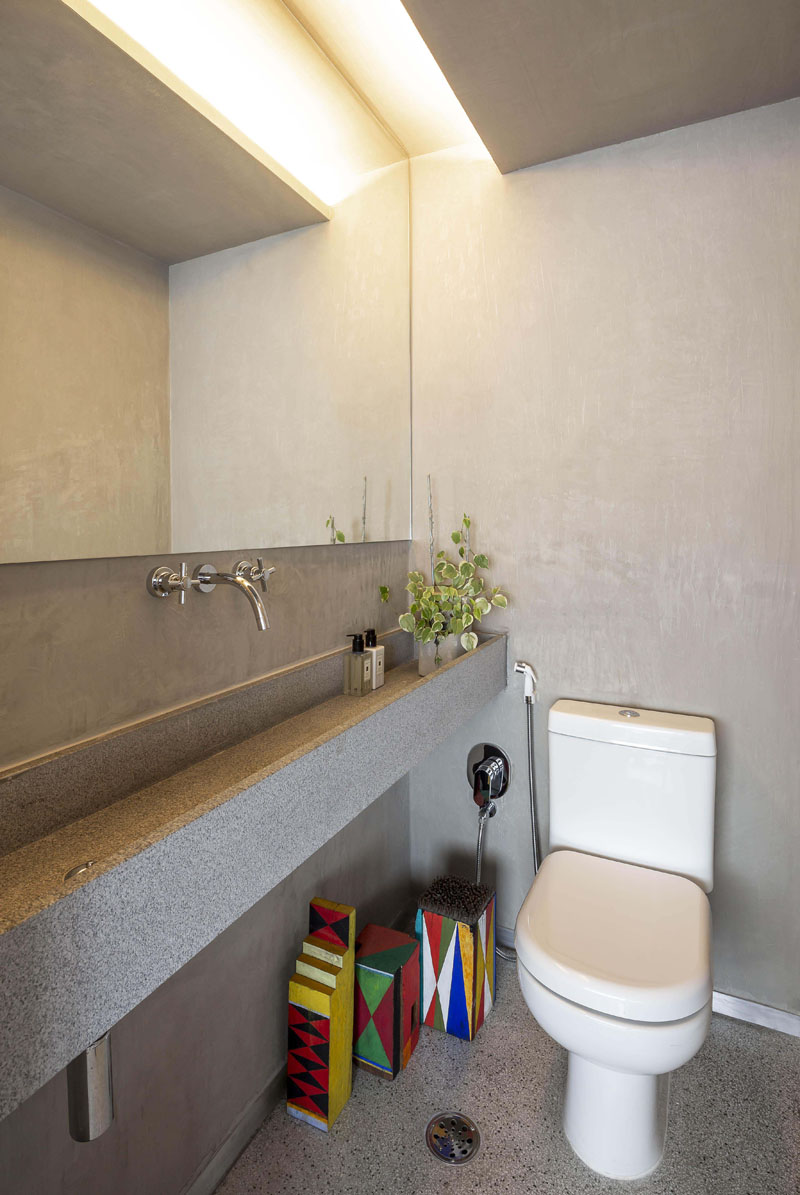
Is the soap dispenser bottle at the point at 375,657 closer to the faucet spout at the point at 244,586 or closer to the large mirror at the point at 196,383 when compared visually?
the large mirror at the point at 196,383

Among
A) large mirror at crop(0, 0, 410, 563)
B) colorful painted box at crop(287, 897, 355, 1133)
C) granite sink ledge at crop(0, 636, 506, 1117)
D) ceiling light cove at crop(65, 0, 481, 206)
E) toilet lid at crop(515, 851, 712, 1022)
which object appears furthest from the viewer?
colorful painted box at crop(287, 897, 355, 1133)

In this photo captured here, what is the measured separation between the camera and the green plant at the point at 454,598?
1.75m

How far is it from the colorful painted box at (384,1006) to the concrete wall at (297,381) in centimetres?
103

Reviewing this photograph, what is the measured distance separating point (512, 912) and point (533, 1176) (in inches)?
28.1

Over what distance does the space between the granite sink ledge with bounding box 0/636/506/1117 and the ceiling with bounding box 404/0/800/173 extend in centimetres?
135

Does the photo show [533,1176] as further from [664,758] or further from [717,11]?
[717,11]

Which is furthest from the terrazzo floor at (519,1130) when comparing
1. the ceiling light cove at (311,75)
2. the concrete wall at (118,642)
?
the ceiling light cove at (311,75)

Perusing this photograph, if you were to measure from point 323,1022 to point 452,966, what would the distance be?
40 cm

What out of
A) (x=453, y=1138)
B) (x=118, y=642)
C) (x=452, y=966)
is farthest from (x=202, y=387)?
(x=453, y=1138)

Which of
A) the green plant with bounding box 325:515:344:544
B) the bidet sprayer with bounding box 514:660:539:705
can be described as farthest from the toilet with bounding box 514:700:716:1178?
the green plant with bounding box 325:515:344:544

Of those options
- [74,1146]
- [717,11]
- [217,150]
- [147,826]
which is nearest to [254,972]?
[74,1146]

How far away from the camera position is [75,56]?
91 cm

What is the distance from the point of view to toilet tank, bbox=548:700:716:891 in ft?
5.20

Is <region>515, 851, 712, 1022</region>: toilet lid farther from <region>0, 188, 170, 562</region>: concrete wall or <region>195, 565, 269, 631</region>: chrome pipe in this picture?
<region>0, 188, 170, 562</region>: concrete wall
